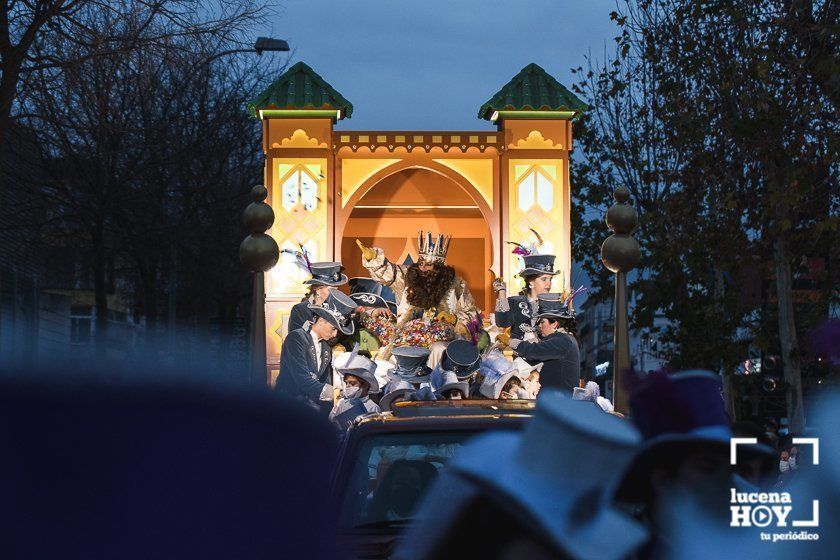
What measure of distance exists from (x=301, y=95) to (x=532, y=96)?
3092 mm

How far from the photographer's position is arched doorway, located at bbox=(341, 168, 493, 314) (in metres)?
20.9

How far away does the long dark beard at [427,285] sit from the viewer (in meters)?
18.2


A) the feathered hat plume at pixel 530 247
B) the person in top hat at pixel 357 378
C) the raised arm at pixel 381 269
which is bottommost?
the person in top hat at pixel 357 378

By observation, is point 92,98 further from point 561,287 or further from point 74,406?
point 74,406

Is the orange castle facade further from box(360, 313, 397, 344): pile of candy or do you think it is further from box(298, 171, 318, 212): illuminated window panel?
box(360, 313, 397, 344): pile of candy

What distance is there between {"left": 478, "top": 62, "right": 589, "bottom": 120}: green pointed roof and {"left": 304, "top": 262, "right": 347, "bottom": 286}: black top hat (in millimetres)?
4385

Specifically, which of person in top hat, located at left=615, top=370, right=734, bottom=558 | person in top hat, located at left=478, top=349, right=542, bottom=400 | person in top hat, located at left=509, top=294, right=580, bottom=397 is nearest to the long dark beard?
person in top hat, located at left=478, top=349, right=542, bottom=400

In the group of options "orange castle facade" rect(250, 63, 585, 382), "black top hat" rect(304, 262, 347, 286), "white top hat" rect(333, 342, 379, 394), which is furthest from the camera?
"orange castle facade" rect(250, 63, 585, 382)

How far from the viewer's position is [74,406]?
1.53 m

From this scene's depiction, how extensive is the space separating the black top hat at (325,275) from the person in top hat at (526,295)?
2.02m

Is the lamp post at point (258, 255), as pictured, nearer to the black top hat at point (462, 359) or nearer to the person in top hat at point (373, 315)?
the black top hat at point (462, 359)

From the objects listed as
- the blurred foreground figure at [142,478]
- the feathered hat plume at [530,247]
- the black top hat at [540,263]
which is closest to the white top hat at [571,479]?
the blurred foreground figure at [142,478]

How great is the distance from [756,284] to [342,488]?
27.6 metres

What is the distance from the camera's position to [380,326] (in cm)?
1747
